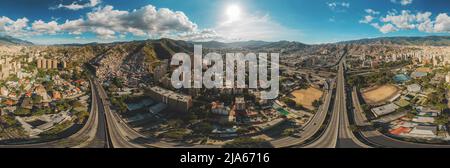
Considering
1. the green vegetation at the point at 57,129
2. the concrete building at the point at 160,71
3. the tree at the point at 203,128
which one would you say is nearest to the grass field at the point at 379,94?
the tree at the point at 203,128

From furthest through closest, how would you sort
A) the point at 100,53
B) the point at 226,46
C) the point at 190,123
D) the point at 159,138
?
the point at 100,53 → the point at 226,46 → the point at 190,123 → the point at 159,138

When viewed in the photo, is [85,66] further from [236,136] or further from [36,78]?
[236,136]

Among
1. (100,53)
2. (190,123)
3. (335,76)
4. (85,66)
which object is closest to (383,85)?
(335,76)

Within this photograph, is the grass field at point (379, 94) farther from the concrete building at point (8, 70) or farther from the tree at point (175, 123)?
the concrete building at point (8, 70)

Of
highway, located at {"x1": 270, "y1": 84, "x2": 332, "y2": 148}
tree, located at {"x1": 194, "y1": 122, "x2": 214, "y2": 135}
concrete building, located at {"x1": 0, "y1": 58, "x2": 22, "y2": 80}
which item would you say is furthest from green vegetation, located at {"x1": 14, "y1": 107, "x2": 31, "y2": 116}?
highway, located at {"x1": 270, "y1": 84, "x2": 332, "y2": 148}

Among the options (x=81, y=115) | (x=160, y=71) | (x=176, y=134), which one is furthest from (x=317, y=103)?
(x=81, y=115)

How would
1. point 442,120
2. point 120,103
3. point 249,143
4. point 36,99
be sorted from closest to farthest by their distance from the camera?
point 249,143 < point 442,120 < point 120,103 < point 36,99
